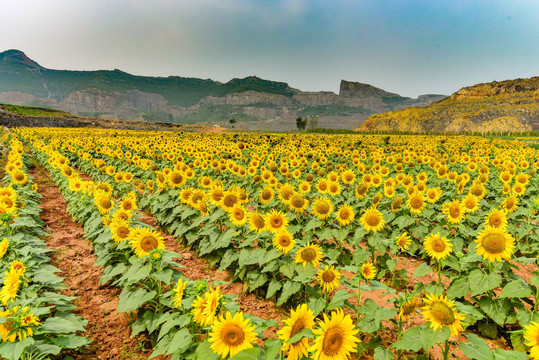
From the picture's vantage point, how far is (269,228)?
4.09m

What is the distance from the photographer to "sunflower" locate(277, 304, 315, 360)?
2041mm

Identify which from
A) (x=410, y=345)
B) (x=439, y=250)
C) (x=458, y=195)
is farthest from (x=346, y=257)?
(x=458, y=195)

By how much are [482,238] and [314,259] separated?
6.99ft

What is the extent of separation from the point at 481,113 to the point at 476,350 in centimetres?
14757

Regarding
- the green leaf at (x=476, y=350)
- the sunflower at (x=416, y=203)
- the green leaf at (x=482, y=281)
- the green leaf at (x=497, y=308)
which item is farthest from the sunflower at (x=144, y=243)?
the sunflower at (x=416, y=203)

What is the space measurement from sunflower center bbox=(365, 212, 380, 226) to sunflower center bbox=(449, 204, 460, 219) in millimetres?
1928

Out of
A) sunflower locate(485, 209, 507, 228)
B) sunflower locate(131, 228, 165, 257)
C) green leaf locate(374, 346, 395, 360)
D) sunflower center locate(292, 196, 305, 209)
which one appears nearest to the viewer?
green leaf locate(374, 346, 395, 360)

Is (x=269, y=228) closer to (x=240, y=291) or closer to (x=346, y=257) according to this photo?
(x=240, y=291)

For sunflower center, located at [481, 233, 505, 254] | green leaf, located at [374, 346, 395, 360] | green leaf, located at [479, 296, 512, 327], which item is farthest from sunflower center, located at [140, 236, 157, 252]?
green leaf, located at [479, 296, 512, 327]

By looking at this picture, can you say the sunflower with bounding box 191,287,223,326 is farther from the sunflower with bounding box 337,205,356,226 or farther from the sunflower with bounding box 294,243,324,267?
the sunflower with bounding box 337,205,356,226

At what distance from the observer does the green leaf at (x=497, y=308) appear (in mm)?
3316

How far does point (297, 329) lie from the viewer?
2.10 m

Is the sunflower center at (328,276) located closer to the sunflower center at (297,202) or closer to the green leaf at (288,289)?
the green leaf at (288,289)

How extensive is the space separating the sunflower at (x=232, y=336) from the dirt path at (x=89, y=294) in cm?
200
